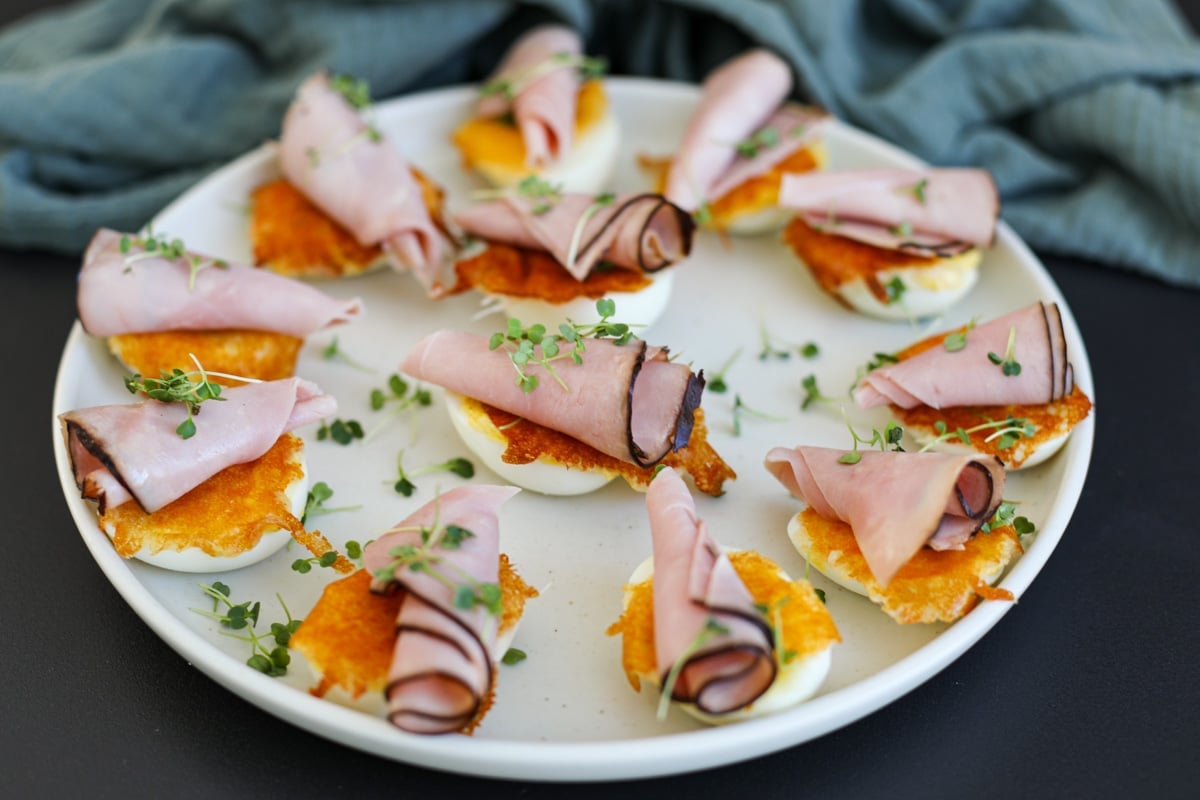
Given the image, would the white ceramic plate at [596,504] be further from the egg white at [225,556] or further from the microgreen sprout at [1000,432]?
the microgreen sprout at [1000,432]

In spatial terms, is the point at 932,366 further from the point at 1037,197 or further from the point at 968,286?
the point at 1037,197

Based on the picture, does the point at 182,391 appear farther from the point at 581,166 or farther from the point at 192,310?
the point at 581,166

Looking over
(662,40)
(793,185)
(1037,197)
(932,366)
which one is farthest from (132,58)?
(1037,197)

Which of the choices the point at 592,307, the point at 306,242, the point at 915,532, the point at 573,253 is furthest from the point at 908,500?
the point at 306,242

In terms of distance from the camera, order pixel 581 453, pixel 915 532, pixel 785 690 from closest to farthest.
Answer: pixel 785 690
pixel 915 532
pixel 581 453

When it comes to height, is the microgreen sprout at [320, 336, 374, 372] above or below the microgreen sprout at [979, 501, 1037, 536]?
below

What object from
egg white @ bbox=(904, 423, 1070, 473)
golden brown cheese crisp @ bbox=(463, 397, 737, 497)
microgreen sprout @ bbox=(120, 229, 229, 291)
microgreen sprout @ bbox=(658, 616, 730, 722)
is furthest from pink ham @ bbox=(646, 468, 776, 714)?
microgreen sprout @ bbox=(120, 229, 229, 291)

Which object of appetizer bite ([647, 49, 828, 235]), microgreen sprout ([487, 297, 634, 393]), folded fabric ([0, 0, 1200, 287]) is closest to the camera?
microgreen sprout ([487, 297, 634, 393])

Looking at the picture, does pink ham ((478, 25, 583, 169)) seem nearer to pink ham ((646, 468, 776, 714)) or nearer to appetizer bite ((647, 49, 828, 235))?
appetizer bite ((647, 49, 828, 235))
